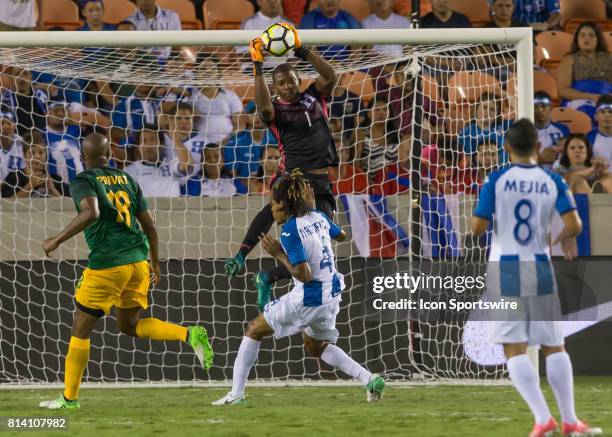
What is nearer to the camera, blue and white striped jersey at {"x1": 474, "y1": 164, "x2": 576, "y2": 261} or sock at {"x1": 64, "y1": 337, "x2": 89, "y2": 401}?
blue and white striped jersey at {"x1": 474, "y1": 164, "x2": 576, "y2": 261}

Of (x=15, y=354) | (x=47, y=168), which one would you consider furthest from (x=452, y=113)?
(x=15, y=354)

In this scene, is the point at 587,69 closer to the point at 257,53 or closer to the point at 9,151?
the point at 257,53

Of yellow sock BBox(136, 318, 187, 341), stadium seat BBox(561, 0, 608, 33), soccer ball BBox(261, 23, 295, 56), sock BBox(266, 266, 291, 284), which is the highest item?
soccer ball BBox(261, 23, 295, 56)


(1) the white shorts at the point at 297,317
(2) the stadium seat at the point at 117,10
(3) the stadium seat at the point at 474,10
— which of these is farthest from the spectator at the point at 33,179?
(3) the stadium seat at the point at 474,10

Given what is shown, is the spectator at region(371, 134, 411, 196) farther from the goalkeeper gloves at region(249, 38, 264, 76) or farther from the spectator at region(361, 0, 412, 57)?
the spectator at region(361, 0, 412, 57)

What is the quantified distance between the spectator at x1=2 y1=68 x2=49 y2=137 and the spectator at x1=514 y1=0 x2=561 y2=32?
554cm

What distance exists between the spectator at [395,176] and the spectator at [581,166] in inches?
60.8

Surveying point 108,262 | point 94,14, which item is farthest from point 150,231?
point 94,14

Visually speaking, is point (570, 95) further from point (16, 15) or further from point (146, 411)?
point (146, 411)

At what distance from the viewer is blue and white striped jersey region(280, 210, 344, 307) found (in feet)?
21.9

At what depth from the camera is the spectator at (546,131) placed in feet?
35.1

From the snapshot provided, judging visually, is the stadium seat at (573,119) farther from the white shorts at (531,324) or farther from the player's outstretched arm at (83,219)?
the white shorts at (531,324)

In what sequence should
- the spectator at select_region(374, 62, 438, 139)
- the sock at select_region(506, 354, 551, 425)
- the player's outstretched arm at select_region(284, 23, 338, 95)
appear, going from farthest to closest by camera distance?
1. the spectator at select_region(374, 62, 438, 139)
2. the player's outstretched arm at select_region(284, 23, 338, 95)
3. the sock at select_region(506, 354, 551, 425)

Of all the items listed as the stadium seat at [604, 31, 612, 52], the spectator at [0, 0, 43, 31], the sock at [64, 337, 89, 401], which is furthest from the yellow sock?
the stadium seat at [604, 31, 612, 52]
